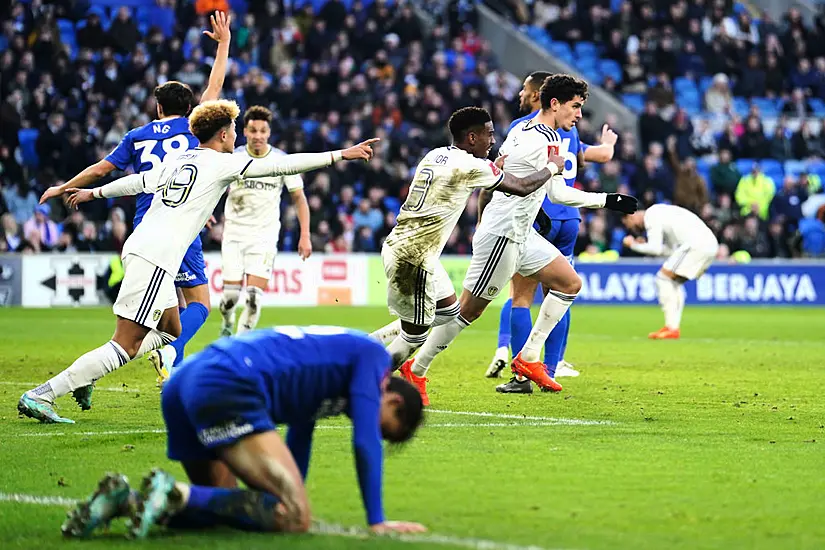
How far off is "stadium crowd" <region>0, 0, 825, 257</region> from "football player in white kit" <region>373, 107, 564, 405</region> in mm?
14493

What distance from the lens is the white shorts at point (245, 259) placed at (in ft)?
48.0

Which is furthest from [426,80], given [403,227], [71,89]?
[403,227]

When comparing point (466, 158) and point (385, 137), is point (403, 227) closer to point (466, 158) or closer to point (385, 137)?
point (466, 158)

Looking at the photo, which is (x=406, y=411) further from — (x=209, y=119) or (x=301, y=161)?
(x=209, y=119)

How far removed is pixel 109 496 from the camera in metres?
5.31

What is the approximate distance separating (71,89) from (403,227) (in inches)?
711

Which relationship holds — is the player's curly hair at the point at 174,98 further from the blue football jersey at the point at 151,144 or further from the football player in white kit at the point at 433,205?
the football player in white kit at the point at 433,205

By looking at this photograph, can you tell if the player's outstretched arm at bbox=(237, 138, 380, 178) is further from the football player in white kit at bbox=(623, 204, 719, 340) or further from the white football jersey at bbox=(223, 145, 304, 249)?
the football player in white kit at bbox=(623, 204, 719, 340)

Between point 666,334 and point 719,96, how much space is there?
1705 centimetres

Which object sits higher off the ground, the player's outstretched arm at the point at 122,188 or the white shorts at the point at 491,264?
the player's outstretched arm at the point at 122,188

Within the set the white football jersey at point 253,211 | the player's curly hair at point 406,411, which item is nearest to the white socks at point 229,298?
the white football jersey at point 253,211

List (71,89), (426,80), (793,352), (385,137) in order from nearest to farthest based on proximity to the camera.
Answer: (793,352) < (71,89) < (385,137) < (426,80)

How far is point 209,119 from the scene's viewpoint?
878 cm

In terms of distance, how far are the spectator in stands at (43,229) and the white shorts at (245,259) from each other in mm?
10743
